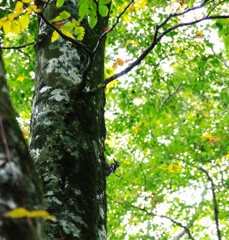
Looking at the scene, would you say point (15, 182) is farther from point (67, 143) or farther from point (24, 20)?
point (24, 20)

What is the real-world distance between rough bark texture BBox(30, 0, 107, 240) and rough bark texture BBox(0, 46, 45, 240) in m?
0.63

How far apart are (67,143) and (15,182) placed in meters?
0.92

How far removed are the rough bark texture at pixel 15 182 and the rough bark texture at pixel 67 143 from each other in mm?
634

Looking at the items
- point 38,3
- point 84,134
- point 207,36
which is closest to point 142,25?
point 207,36

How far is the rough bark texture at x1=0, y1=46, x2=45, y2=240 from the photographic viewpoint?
1.52 feet

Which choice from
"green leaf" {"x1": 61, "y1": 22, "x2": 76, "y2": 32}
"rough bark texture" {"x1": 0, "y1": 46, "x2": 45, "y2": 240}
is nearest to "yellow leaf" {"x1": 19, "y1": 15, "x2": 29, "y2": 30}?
"green leaf" {"x1": 61, "y1": 22, "x2": 76, "y2": 32}

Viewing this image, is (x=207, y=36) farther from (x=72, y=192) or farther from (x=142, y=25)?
(x=72, y=192)

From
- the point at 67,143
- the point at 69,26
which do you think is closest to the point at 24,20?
the point at 69,26

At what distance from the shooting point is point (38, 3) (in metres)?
2.40

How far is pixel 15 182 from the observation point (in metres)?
0.49


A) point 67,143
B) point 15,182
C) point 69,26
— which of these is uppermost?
point 69,26

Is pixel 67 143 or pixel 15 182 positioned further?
pixel 67 143

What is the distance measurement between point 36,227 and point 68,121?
1.05m

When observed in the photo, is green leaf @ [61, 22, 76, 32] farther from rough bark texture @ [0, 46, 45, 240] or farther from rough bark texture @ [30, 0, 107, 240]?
rough bark texture @ [0, 46, 45, 240]
